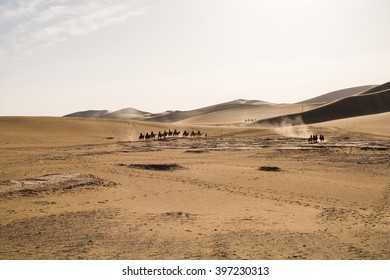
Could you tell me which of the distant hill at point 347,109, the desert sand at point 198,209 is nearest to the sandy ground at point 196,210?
the desert sand at point 198,209

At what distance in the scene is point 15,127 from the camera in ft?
178

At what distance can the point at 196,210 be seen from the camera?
12312 millimetres

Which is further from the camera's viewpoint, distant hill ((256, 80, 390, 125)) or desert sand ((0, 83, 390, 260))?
distant hill ((256, 80, 390, 125))

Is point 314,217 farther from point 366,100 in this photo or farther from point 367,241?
point 366,100

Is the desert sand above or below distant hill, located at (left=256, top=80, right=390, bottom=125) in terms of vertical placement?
below

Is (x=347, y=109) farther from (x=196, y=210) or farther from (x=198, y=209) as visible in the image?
(x=196, y=210)

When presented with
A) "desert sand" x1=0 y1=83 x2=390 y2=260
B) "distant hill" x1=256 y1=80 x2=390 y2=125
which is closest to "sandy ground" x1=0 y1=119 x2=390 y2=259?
"desert sand" x1=0 y1=83 x2=390 y2=260

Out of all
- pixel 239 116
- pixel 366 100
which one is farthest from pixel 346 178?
→ pixel 239 116

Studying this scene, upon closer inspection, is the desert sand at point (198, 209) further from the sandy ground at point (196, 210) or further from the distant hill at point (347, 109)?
the distant hill at point (347, 109)

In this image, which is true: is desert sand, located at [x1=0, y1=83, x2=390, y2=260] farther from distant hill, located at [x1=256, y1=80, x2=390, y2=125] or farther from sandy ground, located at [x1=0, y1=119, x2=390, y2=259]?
distant hill, located at [x1=256, y1=80, x2=390, y2=125]

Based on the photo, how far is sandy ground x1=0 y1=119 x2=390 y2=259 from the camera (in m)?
8.51

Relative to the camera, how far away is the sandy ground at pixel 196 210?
8.51 m

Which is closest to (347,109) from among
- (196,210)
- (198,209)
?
(198,209)
